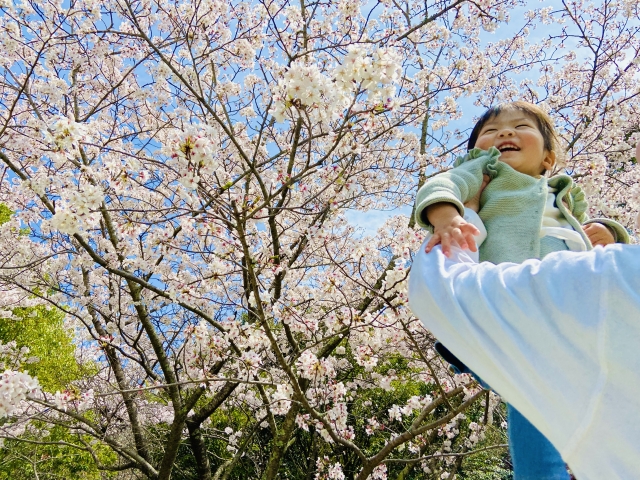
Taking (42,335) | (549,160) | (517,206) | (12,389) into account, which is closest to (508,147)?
(549,160)

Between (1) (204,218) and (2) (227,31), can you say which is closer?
(1) (204,218)

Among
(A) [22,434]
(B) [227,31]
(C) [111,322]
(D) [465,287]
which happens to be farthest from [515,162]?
(A) [22,434]

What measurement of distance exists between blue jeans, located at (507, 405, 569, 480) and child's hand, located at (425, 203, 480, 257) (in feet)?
1.58

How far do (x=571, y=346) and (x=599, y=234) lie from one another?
0.97 metres

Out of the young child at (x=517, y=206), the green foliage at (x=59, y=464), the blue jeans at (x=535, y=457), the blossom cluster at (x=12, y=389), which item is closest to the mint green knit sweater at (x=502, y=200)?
the young child at (x=517, y=206)

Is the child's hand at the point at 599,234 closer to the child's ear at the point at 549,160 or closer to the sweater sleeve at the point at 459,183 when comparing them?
the child's ear at the point at 549,160

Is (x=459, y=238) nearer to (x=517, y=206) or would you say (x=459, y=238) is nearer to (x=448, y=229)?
(x=448, y=229)

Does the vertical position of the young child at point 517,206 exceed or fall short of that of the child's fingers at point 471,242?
it exceeds it

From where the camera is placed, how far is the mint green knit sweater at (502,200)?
A: 1.08 meters

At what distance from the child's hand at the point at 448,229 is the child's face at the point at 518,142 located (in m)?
0.47

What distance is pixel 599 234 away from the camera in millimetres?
1349

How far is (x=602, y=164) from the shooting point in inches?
146

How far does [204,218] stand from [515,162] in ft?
6.18

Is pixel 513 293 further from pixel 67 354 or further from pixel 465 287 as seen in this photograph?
pixel 67 354
